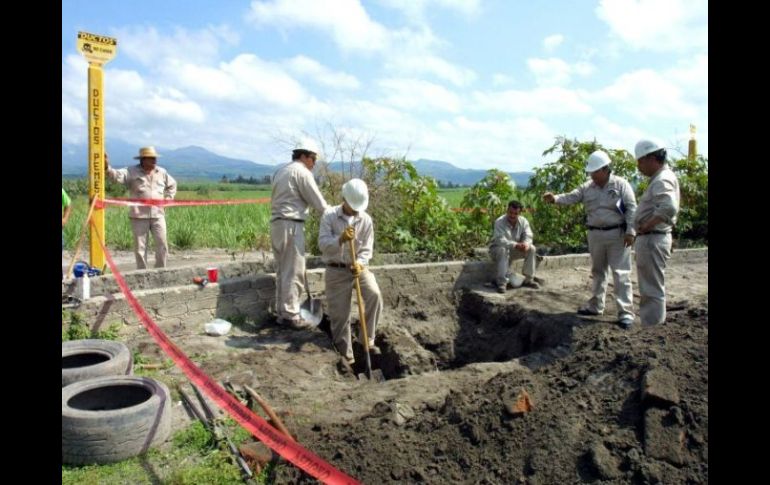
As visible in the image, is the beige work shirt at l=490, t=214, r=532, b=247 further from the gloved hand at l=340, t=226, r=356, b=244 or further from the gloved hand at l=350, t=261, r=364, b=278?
the gloved hand at l=340, t=226, r=356, b=244

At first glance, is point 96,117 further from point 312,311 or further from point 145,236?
point 312,311

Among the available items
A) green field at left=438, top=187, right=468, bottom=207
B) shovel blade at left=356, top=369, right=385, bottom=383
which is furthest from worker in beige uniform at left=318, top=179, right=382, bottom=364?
green field at left=438, top=187, right=468, bottom=207

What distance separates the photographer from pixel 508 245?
8.03 m

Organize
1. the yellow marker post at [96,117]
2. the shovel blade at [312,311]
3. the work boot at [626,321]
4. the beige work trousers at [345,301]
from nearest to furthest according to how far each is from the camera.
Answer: the beige work trousers at [345,301], the work boot at [626,321], the shovel blade at [312,311], the yellow marker post at [96,117]

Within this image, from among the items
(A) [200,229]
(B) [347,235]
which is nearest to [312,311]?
(B) [347,235]

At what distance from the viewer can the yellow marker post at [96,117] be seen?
7005 millimetres

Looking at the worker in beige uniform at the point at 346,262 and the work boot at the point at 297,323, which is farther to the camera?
the work boot at the point at 297,323

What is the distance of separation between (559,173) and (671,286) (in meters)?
2.61

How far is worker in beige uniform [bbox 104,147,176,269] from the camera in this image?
7801mm

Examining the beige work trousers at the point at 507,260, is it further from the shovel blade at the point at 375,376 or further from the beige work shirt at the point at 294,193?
the beige work shirt at the point at 294,193

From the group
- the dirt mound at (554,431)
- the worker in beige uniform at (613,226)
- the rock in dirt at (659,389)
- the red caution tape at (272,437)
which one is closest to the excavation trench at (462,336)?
the worker in beige uniform at (613,226)

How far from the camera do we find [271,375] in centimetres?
536

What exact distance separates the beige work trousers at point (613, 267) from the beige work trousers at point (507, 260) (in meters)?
1.24

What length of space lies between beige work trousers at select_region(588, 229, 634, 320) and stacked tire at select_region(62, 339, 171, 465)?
494 centimetres
